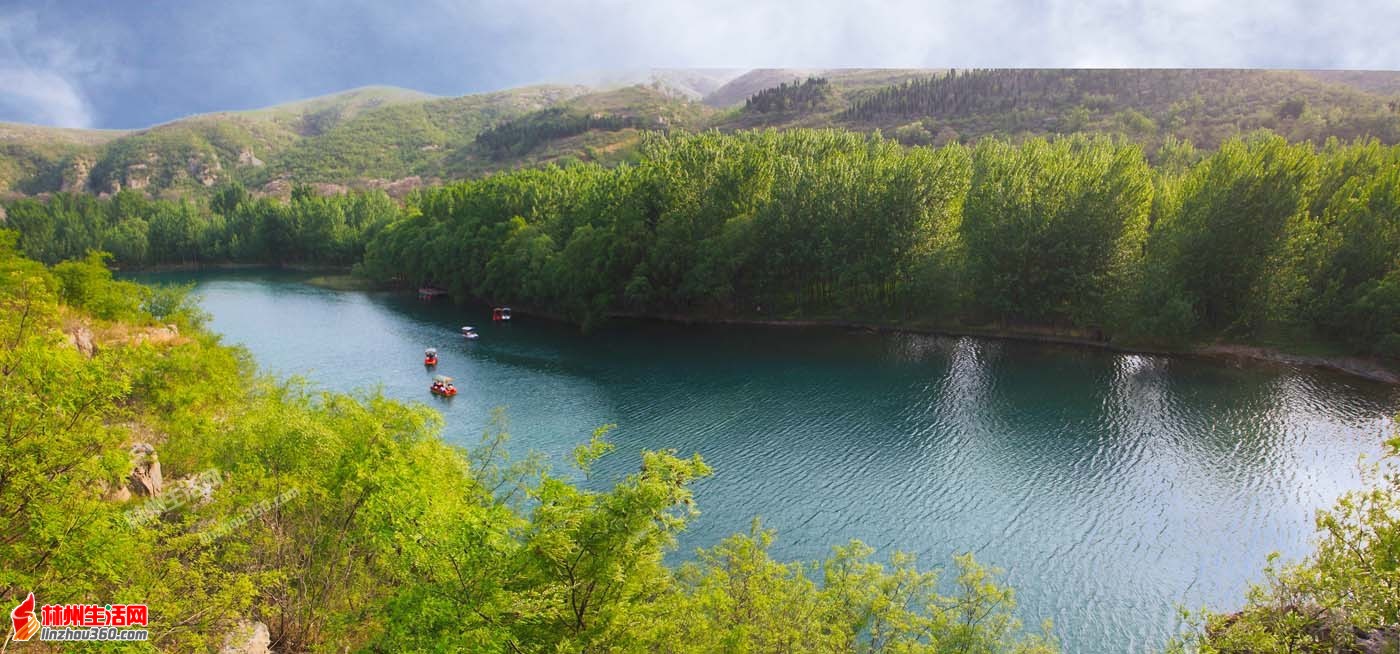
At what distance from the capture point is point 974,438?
43188 mm

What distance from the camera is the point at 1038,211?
62.5 m

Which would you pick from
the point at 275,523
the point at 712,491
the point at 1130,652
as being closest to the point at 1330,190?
the point at 1130,652

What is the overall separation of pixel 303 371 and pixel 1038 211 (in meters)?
68.5

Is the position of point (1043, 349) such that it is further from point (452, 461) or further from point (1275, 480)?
point (452, 461)

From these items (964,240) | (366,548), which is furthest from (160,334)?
(964,240)

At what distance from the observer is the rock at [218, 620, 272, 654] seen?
1392 centimetres

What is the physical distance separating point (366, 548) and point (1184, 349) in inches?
2564

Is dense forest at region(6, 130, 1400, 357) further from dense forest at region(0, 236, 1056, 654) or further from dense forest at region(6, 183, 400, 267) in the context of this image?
dense forest at region(0, 236, 1056, 654)

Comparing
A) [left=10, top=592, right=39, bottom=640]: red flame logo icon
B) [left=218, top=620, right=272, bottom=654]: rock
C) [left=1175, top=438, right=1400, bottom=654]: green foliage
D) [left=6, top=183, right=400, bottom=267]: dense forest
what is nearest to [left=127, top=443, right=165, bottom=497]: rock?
[left=218, top=620, right=272, bottom=654]: rock

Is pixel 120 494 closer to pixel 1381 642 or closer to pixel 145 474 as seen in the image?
pixel 145 474

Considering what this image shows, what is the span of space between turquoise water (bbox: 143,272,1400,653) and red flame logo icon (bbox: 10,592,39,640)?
14.1m

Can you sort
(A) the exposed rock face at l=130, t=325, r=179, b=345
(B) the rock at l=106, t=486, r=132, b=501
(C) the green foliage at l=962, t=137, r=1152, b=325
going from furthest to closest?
1. (C) the green foliage at l=962, t=137, r=1152, b=325
2. (A) the exposed rock face at l=130, t=325, r=179, b=345
3. (B) the rock at l=106, t=486, r=132, b=501

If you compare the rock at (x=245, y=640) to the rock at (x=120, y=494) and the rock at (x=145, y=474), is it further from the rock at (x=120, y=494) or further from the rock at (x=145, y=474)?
the rock at (x=145, y=474)

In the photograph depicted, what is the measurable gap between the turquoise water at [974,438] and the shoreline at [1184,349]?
72.1 inches
